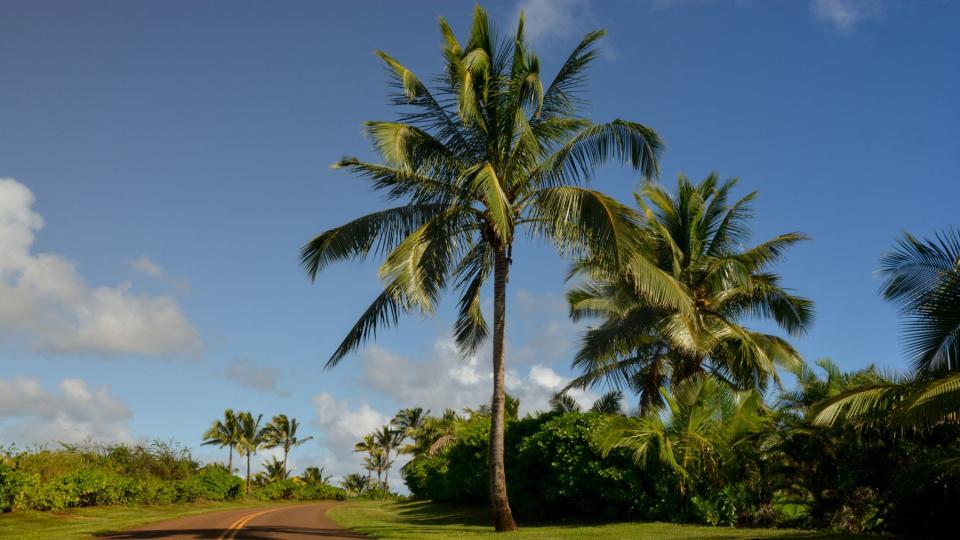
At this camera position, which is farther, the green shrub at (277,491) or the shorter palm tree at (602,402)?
the green shrub at (277,491)

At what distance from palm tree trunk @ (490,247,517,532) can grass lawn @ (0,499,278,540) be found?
10037mm

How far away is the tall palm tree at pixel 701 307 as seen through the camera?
72.8 ft

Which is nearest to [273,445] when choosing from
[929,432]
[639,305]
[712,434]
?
[639,305]

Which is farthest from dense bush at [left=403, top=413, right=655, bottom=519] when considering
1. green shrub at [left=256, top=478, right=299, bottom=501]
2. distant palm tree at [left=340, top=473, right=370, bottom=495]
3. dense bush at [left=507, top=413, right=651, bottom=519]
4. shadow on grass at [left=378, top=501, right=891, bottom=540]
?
distant palm tree at [left=340, top=473, right=370, bottom=495]

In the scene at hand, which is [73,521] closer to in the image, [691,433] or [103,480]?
[103,480]

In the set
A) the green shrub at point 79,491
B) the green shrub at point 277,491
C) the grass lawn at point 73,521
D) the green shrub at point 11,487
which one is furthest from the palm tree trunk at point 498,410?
the green shrub at point 277,491

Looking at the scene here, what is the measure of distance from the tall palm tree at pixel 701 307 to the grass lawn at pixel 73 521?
15.2 m

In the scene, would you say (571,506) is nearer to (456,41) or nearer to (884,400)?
(884,400)

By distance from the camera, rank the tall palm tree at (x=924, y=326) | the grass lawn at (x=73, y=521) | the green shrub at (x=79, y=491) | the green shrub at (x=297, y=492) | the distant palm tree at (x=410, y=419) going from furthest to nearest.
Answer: the distant palm tree at (x=410, y=419), the green shrub at (x=297, y=492), the green shrub at (x=79, y=491), the grass lawn at (x=73, y=521), the tall palm tree at (x=924, y=326)

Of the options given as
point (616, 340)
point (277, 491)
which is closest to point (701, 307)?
point (616, 340)

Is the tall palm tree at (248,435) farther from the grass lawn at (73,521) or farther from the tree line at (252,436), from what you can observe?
the grass lawn at (73,521)

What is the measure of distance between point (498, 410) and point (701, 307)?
9.70 m

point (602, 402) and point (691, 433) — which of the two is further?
point (602, 402)

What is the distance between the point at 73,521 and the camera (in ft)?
76.4
